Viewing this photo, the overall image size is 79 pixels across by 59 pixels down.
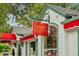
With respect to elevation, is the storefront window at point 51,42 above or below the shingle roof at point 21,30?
below

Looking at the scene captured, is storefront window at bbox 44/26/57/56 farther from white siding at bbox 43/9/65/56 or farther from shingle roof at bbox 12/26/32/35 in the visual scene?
shingle roof at bbox 12/26/32/35

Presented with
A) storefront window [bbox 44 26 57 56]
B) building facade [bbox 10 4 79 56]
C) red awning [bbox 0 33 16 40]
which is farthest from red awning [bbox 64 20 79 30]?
red awning [bbox 0 33 16 40]

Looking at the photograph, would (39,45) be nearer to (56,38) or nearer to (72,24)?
(56,38)

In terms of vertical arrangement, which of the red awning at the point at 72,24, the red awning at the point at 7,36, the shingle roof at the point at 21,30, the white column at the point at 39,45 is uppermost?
the red awning at the point at 72,24

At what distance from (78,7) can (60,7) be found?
0.16 metres

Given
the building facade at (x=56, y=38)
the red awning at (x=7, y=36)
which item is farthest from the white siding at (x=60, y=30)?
the red awning at (x=7, y=36)

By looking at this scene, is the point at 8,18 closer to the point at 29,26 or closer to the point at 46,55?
the point at 29,26

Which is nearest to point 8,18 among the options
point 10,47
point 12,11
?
point 12,11

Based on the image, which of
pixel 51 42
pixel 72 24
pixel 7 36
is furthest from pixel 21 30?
pixel 72 24

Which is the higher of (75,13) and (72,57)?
(75,13)

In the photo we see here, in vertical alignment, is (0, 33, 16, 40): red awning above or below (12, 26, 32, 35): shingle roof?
below

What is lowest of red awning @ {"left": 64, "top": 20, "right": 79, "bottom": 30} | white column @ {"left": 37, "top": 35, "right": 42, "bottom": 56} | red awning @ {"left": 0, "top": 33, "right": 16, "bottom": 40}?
white column @ {"left": 37, "top": 35, "right": 42, "bottom": 56}

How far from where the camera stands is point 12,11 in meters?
2.54

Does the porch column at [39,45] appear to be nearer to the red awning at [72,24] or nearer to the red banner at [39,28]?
the red banner at [39,28]
